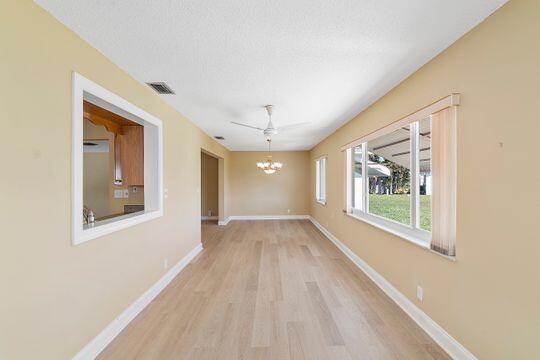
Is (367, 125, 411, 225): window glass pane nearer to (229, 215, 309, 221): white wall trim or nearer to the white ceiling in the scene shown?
the white ceiling

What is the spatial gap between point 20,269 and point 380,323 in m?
2.90

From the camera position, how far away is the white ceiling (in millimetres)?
1662

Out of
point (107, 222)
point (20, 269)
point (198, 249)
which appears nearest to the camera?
point (20, 269)

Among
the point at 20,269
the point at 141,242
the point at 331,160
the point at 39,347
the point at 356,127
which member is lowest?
the point at 39,347

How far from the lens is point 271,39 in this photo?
2.02m

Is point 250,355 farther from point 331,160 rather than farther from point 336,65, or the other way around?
point 331,160

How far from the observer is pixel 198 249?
17.1 ft

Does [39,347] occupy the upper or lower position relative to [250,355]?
upper

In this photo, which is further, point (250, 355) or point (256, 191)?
point (256, 191)

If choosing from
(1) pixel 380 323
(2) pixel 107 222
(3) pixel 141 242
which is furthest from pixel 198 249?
(1) pixel 380 323

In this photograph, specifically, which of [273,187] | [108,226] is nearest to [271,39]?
[108,226]

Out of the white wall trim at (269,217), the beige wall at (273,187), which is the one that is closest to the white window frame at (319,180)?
the beige wall at (273,187)

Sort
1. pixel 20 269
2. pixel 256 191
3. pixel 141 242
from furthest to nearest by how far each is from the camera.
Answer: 1. pixel 256 191
2. pixel 141 242
3. pixel 20 269

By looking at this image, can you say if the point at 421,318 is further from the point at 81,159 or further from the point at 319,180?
the point at 319,180
